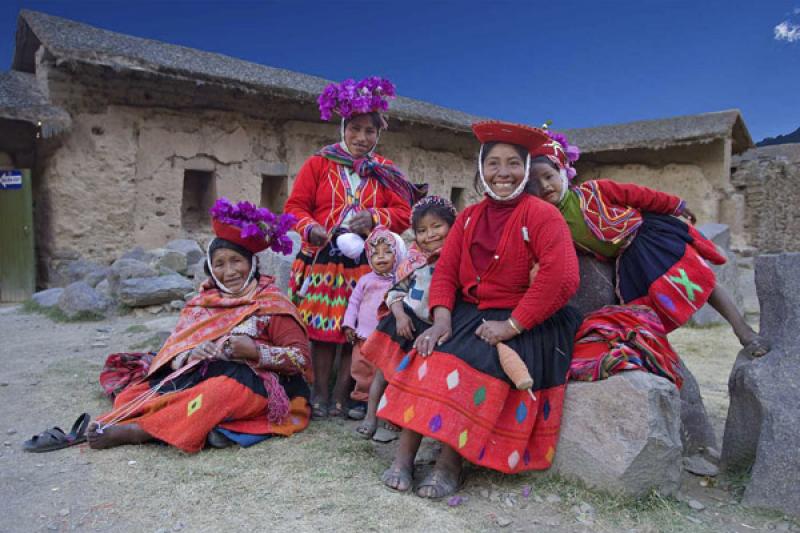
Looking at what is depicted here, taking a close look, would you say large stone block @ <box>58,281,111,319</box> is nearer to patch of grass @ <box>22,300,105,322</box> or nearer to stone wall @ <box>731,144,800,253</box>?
patch of grass @ <box>22,300,105,322</box>

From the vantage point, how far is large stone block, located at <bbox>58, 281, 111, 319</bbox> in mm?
7141

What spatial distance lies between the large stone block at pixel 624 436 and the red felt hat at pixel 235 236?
194cm

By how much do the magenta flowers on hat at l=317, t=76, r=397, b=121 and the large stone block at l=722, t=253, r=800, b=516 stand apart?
2.34 m

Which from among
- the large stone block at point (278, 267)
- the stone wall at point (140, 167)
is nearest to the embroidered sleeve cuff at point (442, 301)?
the large stone block at point (278, 267)

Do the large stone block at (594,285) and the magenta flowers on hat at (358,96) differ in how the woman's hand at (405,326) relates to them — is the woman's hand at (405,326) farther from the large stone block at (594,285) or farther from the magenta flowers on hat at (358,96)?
the magenta flowers on hat at (358,96)

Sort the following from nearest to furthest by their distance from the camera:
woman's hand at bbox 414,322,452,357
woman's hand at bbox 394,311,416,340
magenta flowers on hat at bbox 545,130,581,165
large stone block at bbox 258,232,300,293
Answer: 1. woman's hand at bbox 414,322,452,357
2. woman's hand at bbox 394,311,416,340
3. magenta flowers on hat at bbox 545,130,581,165
4. large stone block at bbox 258,232,300,293

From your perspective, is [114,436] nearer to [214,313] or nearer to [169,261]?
[214,313]

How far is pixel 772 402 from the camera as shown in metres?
2.59

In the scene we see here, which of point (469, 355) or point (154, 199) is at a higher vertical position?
point (154, 199)

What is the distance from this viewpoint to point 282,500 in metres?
2.46

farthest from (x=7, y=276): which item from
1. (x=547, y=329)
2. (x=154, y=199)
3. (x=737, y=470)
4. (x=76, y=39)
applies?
(x=737, y=470)

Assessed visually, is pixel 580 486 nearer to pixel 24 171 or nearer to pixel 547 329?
pixel 547 329

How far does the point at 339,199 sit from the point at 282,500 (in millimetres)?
2006

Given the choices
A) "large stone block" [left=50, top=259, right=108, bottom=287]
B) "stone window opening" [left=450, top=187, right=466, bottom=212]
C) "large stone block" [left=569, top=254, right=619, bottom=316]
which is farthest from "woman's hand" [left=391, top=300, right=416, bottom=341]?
"stone window opening" [left=450, top=187, right=466, bottom=212]
